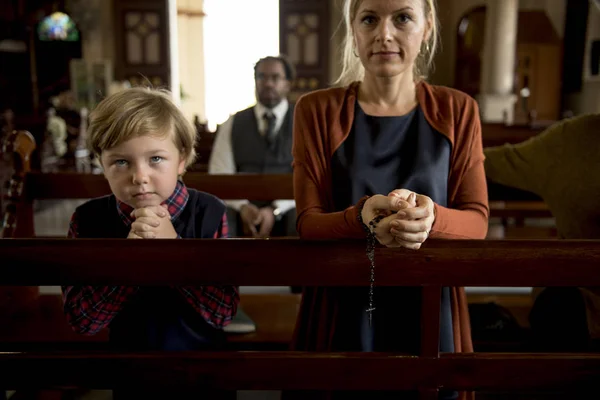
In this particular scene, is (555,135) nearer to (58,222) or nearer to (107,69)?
(58,222)

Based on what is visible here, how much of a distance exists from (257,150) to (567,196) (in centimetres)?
170

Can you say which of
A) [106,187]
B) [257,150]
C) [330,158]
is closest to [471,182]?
[330,158]

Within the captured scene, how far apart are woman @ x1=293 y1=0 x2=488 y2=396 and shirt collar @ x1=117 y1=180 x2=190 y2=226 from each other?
0.83 ft

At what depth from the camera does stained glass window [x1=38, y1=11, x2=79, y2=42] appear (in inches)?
439

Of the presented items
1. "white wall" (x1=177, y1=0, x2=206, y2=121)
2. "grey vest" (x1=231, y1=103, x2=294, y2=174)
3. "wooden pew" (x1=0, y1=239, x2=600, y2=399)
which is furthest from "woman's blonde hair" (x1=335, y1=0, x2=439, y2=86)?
"white wall" (x1=177, y1=0, x2=206, y2=121)

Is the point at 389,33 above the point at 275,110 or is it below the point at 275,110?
above

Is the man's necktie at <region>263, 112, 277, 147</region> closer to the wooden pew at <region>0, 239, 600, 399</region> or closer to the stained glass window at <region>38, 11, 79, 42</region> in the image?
the wooden pew at <region>0, 239, 600, 399</region>

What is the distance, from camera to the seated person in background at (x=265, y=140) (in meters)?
2.86

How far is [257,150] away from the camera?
2.88 m

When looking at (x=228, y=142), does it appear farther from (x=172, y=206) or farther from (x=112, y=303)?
(x=112, y=303)

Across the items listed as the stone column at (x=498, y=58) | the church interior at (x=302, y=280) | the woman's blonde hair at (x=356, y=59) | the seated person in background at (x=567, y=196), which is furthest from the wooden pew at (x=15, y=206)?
the stone column at (x=498, y=58)

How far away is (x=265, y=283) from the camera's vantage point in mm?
956

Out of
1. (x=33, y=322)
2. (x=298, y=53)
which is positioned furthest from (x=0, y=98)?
(x=33, y=322)

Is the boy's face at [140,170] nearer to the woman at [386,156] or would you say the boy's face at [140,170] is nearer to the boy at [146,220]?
the boy at [146,220]
